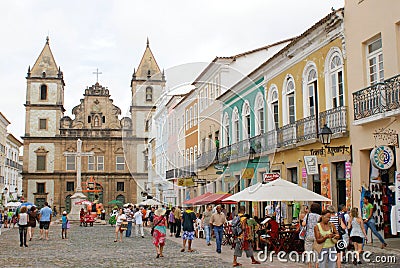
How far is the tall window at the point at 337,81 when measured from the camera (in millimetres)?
16547

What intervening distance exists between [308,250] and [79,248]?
9.69 m

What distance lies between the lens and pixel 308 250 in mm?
10102

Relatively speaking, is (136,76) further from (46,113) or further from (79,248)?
(79,248)

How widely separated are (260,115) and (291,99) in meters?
3.48

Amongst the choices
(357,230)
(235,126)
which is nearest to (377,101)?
(357,230)

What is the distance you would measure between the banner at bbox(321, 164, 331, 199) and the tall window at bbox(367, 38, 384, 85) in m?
3.31

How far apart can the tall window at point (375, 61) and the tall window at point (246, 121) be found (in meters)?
10.7

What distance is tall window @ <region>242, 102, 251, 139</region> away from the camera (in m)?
25.5

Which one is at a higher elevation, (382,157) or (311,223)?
(382,157)

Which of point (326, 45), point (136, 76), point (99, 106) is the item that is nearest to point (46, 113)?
point (99, 106)

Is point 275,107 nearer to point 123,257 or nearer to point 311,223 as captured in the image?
point 123,257

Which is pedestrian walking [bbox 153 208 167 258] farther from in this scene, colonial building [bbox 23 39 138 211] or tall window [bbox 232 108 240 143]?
colonial building [bbox 23 39 138 211]

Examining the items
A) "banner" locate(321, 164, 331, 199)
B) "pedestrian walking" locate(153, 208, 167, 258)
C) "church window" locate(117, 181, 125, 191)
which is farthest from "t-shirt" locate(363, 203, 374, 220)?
"church window" locate(117, 181, 125, 191)

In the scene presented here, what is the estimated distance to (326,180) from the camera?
55.4ft
